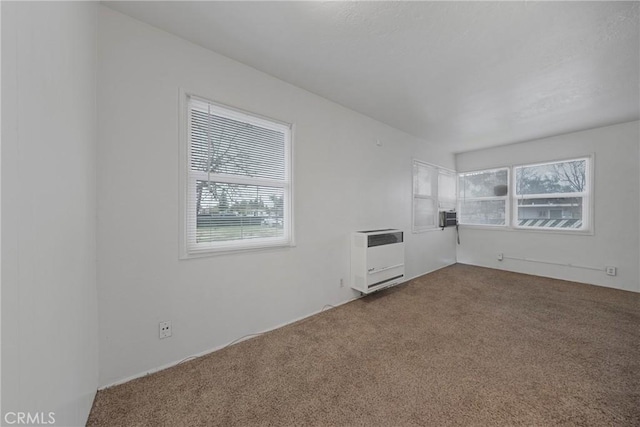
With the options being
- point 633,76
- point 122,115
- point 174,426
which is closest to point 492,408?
point 174,426

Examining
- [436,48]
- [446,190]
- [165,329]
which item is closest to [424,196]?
[446,190]

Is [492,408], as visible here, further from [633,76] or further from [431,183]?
[431,183]

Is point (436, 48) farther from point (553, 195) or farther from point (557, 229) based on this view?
point (557, 229)

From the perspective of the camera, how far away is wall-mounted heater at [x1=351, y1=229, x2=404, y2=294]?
9.62 ft

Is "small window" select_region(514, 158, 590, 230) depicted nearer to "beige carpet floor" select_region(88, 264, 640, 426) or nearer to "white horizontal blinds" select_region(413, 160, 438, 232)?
"white horizontal blinds" select_region(413, 160, 438, 232)

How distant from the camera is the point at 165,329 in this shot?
5.73ft

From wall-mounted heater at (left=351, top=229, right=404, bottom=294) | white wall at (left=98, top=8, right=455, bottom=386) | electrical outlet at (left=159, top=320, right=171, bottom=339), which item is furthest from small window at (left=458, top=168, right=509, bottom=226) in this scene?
electrical outlet at (left=159, top=320, right=171, bottom=339)

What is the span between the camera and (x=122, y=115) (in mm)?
1589

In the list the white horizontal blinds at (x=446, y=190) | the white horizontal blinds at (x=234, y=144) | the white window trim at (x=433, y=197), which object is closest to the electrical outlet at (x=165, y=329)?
the white horizontal blinds at (x=234, y=144)

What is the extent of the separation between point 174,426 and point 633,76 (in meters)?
4.63

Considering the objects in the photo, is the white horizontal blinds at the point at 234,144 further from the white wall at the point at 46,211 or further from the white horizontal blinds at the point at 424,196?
the white horizontal blinds at the point at 424,196

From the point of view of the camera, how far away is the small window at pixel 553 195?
385cm

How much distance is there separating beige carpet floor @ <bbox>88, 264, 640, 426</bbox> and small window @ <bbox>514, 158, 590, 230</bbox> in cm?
174

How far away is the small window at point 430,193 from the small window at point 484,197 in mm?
222
